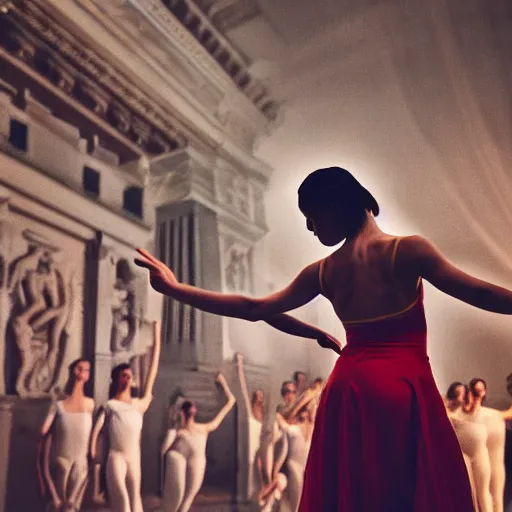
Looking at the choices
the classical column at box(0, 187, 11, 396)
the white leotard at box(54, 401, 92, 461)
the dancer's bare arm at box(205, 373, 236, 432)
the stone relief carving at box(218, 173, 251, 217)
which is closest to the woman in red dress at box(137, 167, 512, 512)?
the classical column at box(0, 187, 11, 396)

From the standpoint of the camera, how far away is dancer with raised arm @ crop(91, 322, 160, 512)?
341 cm

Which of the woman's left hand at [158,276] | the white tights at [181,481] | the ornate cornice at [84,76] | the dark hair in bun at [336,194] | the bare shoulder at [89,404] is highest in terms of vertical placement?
the ornate cornice at [84,76]

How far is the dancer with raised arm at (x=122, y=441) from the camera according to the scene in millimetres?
3406

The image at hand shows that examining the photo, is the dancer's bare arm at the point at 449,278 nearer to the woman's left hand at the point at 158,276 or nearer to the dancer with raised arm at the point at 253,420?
the woman's left hand at the point at 158,276

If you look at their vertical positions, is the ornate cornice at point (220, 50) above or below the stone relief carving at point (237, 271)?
above

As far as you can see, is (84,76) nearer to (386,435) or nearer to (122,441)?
(122,441)

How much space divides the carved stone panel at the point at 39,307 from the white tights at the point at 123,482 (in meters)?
0.57

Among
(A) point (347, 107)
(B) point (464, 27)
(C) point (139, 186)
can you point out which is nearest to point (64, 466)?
(C) point (139, 186)

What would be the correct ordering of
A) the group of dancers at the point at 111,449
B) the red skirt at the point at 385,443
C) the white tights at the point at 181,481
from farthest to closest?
the white tights at the point at 181,481 < the group of dancers at the point at 111,449 < the red skirt at the point at 385,443

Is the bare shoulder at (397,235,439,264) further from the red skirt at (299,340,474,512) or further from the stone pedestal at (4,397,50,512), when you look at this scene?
the stone pedestal at (4,397,50,512)

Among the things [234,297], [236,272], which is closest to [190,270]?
[236,272]

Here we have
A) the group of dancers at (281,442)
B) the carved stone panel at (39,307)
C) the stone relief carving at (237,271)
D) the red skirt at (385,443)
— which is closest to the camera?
the red skirt at (385,443)

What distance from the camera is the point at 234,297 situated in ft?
6.48

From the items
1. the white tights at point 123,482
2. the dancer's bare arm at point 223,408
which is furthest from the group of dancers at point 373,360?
the dancer's bare arm at point 223,408
